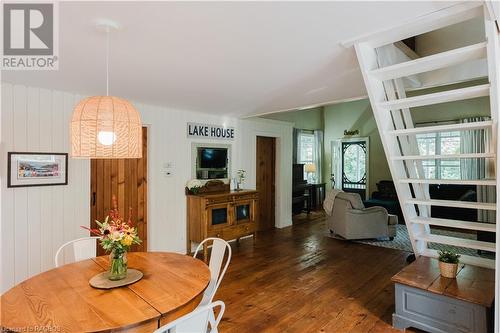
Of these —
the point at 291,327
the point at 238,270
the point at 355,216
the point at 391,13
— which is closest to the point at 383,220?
the point at 355,216

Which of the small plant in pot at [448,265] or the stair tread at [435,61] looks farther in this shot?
the small plant in pot at [448,265]

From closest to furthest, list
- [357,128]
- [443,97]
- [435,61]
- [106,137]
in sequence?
[106,137]
[435,61]
[443,97]
[357,128]

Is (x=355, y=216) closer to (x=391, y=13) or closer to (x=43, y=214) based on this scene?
(x=391, y=13)

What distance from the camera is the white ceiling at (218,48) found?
1585 mm

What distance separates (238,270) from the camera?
3.81m

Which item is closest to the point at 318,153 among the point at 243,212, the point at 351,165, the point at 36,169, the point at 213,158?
the point at 351,165

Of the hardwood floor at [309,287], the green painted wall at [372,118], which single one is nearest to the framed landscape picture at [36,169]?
the hardwood floor at [309,287]

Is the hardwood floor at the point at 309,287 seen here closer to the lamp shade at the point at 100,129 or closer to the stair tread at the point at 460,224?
the stair tread at the point at 460,224

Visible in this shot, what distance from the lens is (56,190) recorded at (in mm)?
3266

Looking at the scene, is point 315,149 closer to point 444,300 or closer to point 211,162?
point 211,162

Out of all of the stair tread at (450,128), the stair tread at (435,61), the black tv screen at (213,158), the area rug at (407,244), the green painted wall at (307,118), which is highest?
the green painted wall at (307,118)

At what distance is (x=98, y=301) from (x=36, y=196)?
226cm

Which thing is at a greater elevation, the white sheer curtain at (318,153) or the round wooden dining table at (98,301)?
the white sheer curtain at (318,153)

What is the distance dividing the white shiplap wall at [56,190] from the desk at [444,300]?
124 inches
